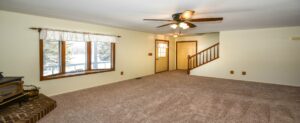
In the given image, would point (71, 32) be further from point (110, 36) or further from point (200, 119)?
point (200, 119)

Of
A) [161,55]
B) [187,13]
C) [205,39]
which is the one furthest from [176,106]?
[205,39]

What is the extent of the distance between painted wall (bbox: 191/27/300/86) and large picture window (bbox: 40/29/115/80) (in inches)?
186

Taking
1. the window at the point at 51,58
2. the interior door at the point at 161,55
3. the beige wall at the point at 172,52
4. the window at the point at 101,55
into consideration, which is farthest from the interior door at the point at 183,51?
the window at the point at 51,58

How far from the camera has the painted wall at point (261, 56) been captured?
5309 millimetres

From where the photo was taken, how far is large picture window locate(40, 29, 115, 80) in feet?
13.2

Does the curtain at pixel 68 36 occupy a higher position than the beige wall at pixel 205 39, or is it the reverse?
the beige wall at pixel 205 39

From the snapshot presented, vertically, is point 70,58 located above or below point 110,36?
below

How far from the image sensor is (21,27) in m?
3.52

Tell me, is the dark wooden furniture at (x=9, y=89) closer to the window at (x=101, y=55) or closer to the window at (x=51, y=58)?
the window at (x=51, y=58)

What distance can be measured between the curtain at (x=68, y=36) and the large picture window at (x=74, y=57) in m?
0.09

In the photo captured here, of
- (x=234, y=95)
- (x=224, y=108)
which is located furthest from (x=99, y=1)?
(x=234, y=95)

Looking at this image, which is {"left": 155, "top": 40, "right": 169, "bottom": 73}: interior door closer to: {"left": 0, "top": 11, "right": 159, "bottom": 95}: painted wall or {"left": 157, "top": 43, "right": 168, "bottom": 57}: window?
{"left": 157, "top": 43, "right": 168, "bottom": 57}: window

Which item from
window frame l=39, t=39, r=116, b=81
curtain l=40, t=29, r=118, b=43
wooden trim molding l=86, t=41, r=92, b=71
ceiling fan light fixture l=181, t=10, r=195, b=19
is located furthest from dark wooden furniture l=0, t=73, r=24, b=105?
ceiling fan light fixture l=181, t=10, r=195, b=19

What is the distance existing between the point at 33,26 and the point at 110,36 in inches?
85.7
